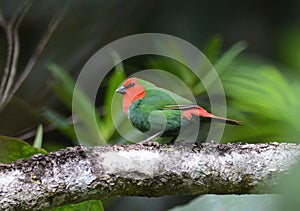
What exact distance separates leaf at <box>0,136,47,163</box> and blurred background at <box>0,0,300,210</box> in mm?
571

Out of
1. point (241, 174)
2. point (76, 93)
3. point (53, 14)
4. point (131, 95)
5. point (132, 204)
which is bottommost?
point (241, 174)

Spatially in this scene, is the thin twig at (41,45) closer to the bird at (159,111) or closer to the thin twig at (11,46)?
the thin twig at (11,46)

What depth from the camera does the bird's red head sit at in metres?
1.00

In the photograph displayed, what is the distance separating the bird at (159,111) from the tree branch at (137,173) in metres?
0.11

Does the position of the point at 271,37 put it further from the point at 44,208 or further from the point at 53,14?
the point at 44,208

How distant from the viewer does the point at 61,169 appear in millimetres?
785

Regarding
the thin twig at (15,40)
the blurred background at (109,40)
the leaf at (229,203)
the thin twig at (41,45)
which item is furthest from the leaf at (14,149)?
the thin twig at (41,45)

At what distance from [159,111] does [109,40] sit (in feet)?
3.89

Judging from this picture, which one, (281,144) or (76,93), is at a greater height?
(76,93)

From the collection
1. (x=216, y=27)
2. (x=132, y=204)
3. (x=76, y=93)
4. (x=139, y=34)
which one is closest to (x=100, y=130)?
(x=76, y=93)

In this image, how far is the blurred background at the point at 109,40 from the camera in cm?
177

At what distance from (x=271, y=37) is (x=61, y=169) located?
62.5 inches

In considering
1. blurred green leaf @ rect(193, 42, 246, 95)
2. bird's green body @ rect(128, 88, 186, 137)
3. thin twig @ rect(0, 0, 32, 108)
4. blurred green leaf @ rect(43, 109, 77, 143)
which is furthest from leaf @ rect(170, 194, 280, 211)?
thin twig @ rect(0, 0, 32, 108)

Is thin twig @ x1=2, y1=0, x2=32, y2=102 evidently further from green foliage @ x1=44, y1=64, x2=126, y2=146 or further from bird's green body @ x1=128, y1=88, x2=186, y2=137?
bird's green body @ x1=128, y1=88, x2=186, y2=137
